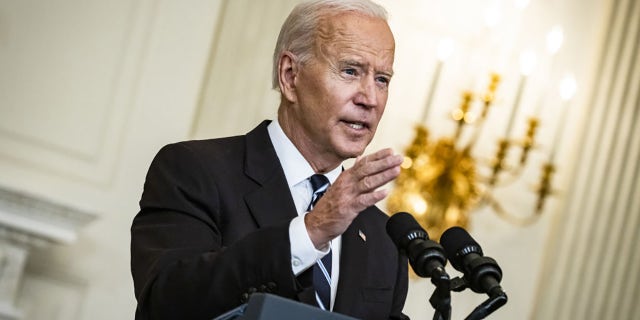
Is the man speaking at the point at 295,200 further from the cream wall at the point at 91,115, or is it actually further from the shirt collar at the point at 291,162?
the cream wall at the point at 91,115

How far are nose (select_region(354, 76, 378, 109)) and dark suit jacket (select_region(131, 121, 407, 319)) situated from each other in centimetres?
22

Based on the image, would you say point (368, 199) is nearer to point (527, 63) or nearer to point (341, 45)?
point (341, 45)

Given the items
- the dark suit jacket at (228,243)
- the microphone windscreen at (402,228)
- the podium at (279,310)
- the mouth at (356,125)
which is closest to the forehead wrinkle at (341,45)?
the mouth at (356,125)

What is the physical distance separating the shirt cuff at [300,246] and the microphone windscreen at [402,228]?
138 mm

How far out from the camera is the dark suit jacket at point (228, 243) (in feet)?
6.29

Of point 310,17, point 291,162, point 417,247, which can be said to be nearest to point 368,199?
point 417,247

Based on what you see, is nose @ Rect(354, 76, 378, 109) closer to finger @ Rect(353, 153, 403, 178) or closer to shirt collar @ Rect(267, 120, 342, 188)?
shirt collar @ Rect(267, 120, 342, 188)

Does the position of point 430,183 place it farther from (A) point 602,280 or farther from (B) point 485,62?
(A) point 602,280

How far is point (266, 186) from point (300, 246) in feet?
1.40

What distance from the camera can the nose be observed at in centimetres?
236

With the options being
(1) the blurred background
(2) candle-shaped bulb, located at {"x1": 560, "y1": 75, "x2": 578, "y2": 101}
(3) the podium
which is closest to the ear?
(3) the podium

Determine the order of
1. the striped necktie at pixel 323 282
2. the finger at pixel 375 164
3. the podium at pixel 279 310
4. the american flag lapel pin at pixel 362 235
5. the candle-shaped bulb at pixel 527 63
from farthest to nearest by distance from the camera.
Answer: the candle-shaped bulb at pixel 527 63
the american flag lapel pin at pixel 362 235
the striped necktie at pixel 323 282
the finger at pixel 375 164
the podium at pixel 279 310

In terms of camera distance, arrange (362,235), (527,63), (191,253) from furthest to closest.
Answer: (527,63)
(362,235)
(191,253)

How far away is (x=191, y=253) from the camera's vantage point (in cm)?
206
